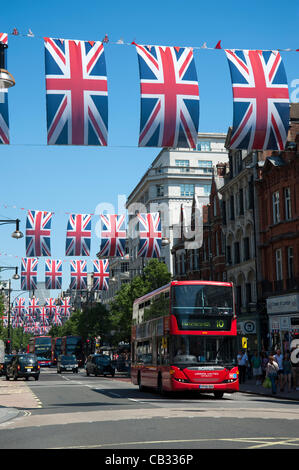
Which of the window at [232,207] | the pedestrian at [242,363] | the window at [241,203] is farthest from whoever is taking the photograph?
the window at [232,207]

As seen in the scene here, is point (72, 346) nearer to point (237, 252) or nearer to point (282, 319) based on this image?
point (237, 252)

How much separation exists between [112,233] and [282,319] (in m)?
12.3

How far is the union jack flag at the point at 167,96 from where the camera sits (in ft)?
65.7

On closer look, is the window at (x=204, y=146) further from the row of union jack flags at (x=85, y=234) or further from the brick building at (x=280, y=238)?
the row of union jack flags at (x=85, y=234)

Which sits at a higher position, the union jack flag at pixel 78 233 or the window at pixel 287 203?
the window at pixel 287 203

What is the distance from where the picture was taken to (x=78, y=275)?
58.9 m

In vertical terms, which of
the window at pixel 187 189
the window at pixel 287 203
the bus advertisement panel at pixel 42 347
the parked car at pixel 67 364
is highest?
the window at pixel 187 189

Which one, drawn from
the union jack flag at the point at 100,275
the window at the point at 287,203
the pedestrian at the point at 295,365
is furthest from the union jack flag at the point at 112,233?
the union jack flag at the point at 100,275

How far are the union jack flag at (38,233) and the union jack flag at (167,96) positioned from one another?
19133 mm

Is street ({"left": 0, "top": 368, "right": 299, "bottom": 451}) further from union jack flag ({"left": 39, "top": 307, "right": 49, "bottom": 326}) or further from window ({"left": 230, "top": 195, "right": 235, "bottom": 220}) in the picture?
union jack flag ({"left": 39, "top": 307, "right": 49, "bottom": 326})

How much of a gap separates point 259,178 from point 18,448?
1588 inches

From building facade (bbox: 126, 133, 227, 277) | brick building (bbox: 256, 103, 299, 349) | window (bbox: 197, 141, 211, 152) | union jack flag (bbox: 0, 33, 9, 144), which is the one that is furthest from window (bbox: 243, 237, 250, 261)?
window (bbox: 197, 141, 211, 152)

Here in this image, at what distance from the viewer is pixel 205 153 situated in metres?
104
